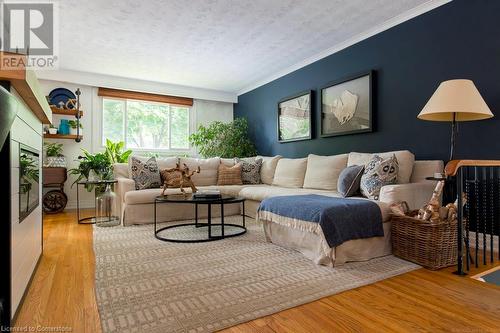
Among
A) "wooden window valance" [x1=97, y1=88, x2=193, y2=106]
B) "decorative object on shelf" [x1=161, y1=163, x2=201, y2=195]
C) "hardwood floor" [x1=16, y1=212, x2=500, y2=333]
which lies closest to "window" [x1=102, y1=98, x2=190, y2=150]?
"wooden window valance" [x1=97, y1=88, x2=193, y2=106]

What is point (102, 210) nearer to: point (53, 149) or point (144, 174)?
point (144, 174)

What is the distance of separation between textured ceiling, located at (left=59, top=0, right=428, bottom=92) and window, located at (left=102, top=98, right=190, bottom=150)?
81 cm

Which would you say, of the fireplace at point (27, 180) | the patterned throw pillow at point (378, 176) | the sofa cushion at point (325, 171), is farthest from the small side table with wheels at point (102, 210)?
the patterned throw pillow at point (378, 176)

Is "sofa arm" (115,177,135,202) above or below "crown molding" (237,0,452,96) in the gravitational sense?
below

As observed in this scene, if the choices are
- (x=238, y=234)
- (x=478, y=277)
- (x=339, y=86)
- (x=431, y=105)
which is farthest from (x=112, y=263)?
(x=339, y=86)

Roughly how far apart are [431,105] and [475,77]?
663 mm

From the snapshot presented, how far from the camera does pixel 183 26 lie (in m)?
3.33

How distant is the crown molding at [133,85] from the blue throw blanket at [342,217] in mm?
4344

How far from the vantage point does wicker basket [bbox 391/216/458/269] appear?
2.06 m

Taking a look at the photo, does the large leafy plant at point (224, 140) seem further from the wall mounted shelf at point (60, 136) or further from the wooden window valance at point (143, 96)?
the wall mounted shelf at point (60, 136)

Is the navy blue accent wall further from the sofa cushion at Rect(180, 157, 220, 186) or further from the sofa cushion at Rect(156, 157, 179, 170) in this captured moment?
the sofa cushion at Rect(156, 157, 179, 170)

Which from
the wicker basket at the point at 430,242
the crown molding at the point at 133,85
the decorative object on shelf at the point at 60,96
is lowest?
the wicker basket at the point at 430,242

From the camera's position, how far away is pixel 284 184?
13.7 ft

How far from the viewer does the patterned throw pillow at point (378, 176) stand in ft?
8.73
